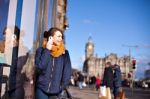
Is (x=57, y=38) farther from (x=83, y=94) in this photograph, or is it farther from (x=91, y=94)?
(x=91, y=94)

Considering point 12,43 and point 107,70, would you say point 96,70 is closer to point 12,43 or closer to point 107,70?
point 107,70

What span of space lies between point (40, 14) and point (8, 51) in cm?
106

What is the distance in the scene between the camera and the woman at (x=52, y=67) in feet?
17.4

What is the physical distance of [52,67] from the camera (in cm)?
537

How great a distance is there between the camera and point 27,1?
610 cm

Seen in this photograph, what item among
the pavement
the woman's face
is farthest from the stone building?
the woman's face

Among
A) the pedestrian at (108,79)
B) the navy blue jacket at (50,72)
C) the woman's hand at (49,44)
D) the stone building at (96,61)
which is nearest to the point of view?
the navy blue jacket at (50,72)

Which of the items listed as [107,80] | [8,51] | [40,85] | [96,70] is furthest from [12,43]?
[96,70]

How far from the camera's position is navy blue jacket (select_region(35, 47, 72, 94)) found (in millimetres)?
5289

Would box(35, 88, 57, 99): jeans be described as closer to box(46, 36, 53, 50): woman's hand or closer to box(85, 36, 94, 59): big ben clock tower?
box(46, 36, 53, 50): woman's hand

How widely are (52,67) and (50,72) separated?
8 centimetres

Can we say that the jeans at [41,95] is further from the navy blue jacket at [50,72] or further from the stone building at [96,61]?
the stone building at [96,61]

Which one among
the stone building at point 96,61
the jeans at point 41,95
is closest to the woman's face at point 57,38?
the jeans at point 41,95

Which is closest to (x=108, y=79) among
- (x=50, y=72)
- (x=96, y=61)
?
(x=50, y=72)
